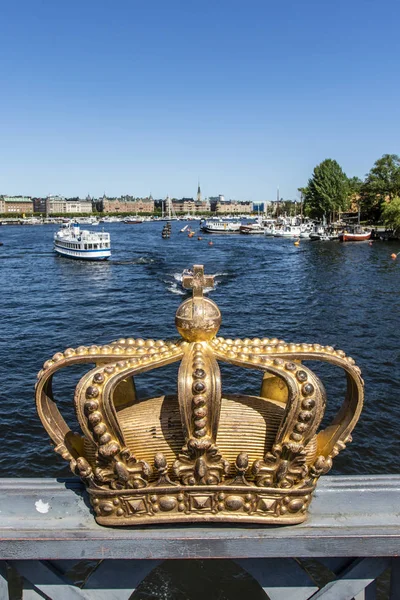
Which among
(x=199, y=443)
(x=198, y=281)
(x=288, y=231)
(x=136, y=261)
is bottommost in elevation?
(x=136, y=261)

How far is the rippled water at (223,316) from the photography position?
13.3m

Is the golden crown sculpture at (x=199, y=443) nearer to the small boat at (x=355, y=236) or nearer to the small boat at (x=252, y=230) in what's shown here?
the small boat at (x=355, y=236)

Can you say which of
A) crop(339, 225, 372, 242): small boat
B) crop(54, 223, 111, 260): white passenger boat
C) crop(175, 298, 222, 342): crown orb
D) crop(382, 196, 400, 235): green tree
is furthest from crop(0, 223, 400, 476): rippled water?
crop(339, 225, 372, 242): small boat

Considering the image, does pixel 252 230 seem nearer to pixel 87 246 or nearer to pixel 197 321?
pixel 87 246

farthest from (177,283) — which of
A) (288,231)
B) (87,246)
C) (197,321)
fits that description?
(288,231)

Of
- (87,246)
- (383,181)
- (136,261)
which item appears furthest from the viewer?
(383,181)

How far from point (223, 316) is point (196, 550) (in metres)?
24.5

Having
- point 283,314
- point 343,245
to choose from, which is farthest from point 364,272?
point 343,245

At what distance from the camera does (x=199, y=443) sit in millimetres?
2201

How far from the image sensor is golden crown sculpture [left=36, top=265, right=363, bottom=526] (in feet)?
7.35

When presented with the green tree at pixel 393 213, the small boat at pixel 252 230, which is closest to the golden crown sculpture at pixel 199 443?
the green tree at pixel 393 213

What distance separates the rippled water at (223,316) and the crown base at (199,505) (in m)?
10.0

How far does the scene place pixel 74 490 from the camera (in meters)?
2.50

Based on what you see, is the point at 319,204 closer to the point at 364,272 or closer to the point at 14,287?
the point at 364,272
